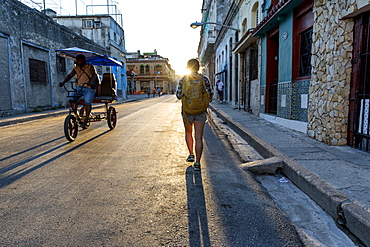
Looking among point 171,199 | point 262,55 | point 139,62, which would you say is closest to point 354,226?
point 171,199

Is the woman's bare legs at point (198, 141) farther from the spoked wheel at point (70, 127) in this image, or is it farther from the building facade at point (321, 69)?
the spoked wheel at point (70, 127)

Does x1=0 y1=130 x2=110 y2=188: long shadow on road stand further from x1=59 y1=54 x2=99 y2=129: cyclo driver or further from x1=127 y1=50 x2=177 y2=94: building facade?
x1=127 y1=50 x2=177 y2=94: building facade

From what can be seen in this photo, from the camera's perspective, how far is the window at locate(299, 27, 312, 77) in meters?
6.77

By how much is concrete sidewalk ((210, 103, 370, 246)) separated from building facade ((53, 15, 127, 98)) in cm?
2523

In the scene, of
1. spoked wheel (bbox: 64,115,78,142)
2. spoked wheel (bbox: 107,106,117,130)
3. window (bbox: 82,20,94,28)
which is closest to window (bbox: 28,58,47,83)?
spoked wheel (bbox: 107,106,117,130)

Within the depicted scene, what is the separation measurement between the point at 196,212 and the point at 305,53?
19.5 feet

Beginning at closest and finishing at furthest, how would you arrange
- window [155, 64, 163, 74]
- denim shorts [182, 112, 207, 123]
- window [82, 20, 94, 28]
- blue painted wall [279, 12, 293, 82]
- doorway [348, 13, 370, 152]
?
denim shorts [182, 112, 207, 123] → doorway [348, 13, 370, 152] → blue painted wall [279, 12, 293, 82] → window [82, 20, 94, 28] → window [155, 64, 163, 74]

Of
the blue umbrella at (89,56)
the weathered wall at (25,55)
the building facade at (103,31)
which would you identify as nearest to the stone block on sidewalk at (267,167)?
the blue umbrella at (89,56)

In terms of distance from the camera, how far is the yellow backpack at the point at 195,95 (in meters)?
3.97

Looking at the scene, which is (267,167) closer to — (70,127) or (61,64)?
(70,127)

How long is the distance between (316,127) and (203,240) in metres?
4.60

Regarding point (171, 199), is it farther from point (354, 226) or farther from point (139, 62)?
point (139, 62)

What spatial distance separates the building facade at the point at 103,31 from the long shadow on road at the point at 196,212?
26193 millimetres

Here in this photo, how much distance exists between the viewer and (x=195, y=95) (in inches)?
156
